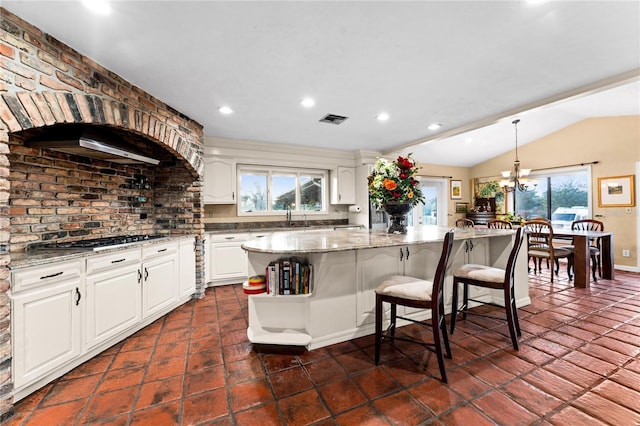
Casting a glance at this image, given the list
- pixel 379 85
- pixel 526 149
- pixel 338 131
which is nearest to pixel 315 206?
pixel 338 131

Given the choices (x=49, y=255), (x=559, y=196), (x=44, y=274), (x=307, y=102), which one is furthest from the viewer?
(x=559, y=196)

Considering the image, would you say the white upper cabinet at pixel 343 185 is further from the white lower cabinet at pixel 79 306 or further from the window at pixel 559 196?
the window at pixel 559 196

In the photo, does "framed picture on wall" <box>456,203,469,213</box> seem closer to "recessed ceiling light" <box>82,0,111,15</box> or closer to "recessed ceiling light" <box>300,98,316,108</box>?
"recessed ceiling light" <box>300,98,316,108</box>

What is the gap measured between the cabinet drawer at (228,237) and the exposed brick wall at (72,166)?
0.45 meters

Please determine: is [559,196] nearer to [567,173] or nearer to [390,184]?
[567,173]

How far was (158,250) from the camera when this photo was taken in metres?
2.81

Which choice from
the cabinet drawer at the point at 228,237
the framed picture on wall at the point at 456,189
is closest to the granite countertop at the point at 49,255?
the cabinet drawer at the point at 228,237

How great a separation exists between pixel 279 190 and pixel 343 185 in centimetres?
132

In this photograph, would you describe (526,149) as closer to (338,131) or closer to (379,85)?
(338,131)

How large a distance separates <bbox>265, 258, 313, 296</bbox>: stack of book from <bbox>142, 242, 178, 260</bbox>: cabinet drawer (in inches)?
56.3

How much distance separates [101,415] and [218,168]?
3.41 metres

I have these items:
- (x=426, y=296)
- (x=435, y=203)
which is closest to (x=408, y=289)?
(x=426, y=296)

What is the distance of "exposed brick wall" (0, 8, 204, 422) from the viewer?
1.55 m

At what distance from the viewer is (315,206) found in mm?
5590
